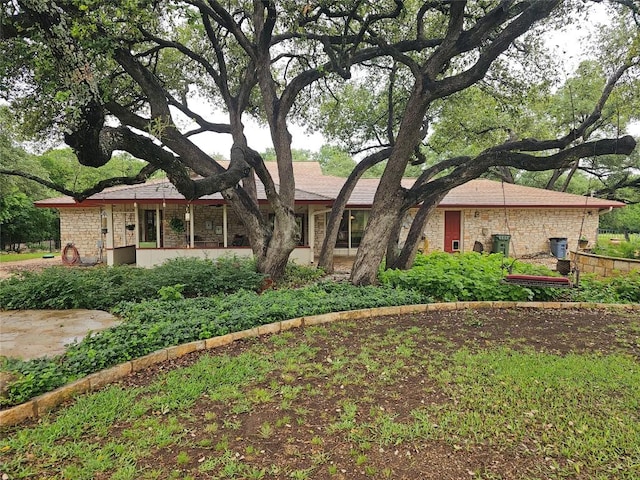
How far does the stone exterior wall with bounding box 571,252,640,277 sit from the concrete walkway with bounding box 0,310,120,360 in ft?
29.2

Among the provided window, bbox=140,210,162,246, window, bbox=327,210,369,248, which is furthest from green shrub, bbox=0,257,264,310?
window, bbox=327,210,369,248

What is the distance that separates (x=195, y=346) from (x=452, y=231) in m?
13.9

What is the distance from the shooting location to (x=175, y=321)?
15.8ft

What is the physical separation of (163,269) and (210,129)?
405 centimetres

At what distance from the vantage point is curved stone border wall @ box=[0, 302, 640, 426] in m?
2.88

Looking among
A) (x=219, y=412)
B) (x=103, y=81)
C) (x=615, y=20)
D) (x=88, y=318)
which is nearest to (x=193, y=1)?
(x=103, y=81)

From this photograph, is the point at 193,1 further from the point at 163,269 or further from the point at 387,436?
the point at 387,436

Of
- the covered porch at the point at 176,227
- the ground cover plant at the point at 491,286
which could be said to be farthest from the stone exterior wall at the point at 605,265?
the covered porch at the point at 176,227

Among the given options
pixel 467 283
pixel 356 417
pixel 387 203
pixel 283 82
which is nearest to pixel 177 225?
pixel 283 82

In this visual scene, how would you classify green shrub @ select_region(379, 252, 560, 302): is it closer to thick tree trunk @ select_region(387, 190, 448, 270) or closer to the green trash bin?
thick tree trunk @ select_region(387, 190, 448, 270)

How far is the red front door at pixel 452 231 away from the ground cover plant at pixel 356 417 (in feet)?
37.9

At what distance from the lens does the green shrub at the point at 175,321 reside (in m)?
3.23

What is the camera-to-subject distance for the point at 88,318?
5469mm

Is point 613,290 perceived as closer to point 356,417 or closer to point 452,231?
point 356,417
